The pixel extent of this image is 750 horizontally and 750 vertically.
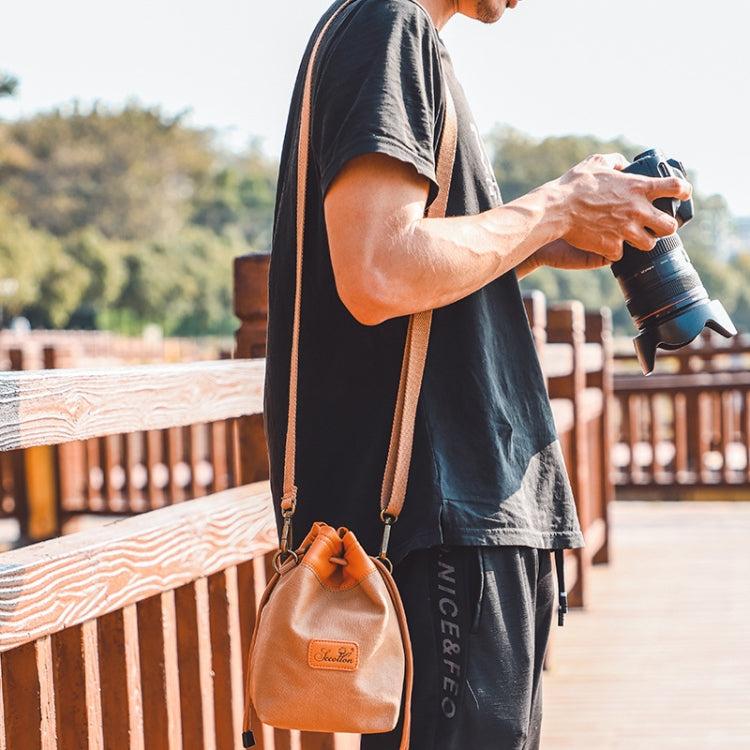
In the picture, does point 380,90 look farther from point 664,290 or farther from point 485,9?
point 664,290

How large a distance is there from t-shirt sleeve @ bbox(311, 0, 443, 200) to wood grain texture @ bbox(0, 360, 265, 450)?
1.74 feet

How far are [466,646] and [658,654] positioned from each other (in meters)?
2.88

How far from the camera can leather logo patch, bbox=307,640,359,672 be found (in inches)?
50.4

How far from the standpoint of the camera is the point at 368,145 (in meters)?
1.24

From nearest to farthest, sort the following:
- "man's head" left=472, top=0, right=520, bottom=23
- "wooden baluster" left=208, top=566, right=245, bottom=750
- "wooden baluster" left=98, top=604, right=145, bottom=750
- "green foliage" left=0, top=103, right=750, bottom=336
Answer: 1. "man's head" left=472, top=0, right=520, bottom=23
2. "wooden baluster" left=98, top=604, right=145, bottom=750
3. "wooden baluster" left=208, top=566, right=245, bottom=750
4. "green foliage" left=0, top=103, right=750, bottom=336

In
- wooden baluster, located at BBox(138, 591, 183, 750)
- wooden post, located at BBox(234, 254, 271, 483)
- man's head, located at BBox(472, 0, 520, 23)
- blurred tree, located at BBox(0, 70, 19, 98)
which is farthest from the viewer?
blurred tree, located at BBox(0, 70, 19, 98)

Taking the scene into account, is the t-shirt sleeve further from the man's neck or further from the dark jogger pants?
→ the dark jogger pants

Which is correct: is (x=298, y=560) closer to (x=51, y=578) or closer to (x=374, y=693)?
(x=374, y=693)

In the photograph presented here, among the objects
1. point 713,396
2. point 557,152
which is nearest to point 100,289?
point 557,152

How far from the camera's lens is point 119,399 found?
5.84 feet

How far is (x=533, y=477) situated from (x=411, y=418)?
0.68 ft

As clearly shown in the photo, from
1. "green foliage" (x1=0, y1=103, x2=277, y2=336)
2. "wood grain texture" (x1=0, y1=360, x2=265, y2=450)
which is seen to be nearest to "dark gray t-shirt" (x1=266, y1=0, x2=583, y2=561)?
"wood grain texture" (x1=0, y1=360, x2=265, y2=450)

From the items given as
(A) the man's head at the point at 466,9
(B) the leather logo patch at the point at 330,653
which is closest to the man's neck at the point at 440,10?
(A) the man's head at the point at 466,9

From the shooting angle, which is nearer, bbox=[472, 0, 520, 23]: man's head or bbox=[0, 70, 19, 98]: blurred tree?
bbox=[472, 0, 520, 23]: man's head
